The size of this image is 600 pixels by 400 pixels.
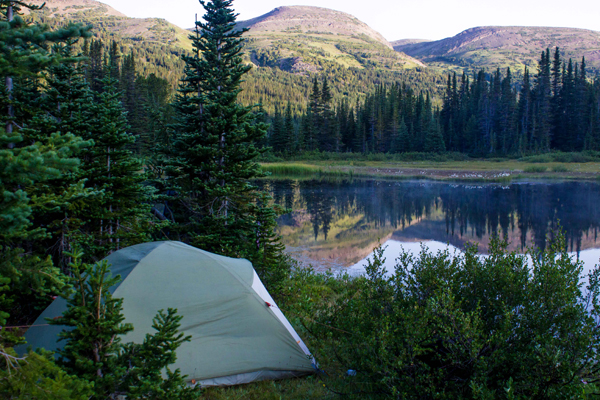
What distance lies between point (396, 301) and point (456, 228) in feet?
50.3

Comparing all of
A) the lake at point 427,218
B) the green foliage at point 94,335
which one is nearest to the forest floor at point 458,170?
the lake at point 427,218

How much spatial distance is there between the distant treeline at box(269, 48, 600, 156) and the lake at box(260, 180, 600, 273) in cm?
2989

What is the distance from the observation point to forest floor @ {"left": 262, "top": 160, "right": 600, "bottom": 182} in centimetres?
3803

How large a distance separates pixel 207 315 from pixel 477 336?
3.12 m

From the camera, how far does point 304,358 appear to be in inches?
214

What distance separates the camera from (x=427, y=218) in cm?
2128

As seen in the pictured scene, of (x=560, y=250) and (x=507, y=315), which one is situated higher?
(x=560, y=250)

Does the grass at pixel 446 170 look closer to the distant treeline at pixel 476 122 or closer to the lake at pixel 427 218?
the lake at pixel 427 218

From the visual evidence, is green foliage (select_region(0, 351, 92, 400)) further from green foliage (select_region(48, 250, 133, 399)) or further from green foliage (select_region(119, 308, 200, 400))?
green foliage (select_region(119, 308, 200, 400))

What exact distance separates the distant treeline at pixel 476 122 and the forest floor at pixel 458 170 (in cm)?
1143

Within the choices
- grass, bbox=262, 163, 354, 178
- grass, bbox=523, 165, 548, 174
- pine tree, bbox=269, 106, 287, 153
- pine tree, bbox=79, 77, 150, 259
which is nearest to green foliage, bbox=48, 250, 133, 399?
pine tree, bbox=79, 77, 150, 259

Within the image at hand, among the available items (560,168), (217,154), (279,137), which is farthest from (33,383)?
(279,137)

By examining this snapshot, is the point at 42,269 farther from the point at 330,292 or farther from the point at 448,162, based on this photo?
the point at 448,162

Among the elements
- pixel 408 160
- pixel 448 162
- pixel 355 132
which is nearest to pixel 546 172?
pixel 448 162
